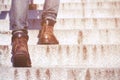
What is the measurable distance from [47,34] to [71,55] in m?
0.27

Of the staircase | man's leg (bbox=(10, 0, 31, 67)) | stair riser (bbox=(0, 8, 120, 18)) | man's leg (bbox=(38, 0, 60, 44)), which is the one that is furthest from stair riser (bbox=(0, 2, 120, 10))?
man's leg (bbox=(10, 0, 31, 67))

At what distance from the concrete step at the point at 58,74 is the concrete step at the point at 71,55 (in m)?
0.41

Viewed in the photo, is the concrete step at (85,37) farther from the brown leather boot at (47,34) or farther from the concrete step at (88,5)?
the concrete step at (88,5)

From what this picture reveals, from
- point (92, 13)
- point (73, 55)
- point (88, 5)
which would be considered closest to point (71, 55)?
point (73, 55)

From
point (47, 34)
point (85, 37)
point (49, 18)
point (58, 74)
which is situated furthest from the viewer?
point (85, 37)

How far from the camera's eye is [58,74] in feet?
6.50

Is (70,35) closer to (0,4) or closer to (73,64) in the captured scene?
(73,64)

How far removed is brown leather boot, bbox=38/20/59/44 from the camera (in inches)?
99.7

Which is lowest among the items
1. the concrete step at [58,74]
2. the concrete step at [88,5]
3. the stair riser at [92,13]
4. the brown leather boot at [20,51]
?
the concrete step at [58,74]

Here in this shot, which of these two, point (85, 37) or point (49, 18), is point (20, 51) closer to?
point (49, 18)

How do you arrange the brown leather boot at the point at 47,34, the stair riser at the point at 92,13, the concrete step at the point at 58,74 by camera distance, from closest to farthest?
the concrete step at the point at 58,74
the brown leather boot at the point at 47,34
the stair riser at the point at 92,13

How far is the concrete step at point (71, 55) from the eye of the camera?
240 cm

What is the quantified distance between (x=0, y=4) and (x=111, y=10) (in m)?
1.41

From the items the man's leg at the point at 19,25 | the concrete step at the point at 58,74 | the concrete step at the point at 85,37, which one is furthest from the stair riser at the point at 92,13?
the concrete step at the point at 58,74
